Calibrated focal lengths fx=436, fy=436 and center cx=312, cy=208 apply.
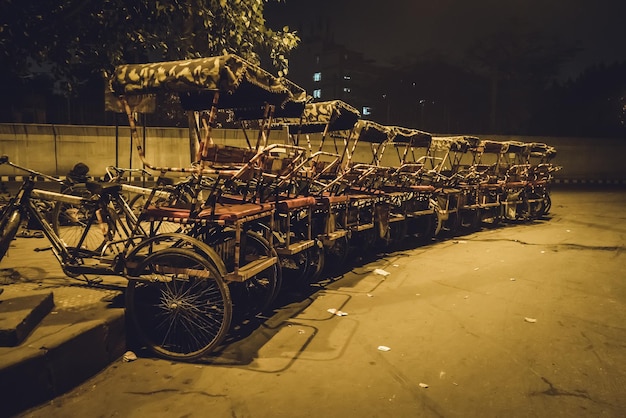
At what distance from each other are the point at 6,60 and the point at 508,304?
634 cm

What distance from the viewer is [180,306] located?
13.1 feet

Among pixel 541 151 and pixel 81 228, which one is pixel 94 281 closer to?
pixel 81 228

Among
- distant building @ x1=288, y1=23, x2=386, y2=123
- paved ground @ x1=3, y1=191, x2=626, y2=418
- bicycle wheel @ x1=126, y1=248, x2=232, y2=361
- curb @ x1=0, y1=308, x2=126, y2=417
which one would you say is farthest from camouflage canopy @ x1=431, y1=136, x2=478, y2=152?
distant building @ x1=288, y1=23, x2=386, y2=123

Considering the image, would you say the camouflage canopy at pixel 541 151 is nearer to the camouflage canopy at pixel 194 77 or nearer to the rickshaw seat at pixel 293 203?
the rickshaw seat at pixel 293 203

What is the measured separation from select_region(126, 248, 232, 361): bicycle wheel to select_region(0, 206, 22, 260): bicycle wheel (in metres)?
1.20

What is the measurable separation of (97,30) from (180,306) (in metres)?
3.43

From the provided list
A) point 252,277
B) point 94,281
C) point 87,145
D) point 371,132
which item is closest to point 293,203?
point 252,277

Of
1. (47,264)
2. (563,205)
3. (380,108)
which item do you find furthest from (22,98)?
(380,108)

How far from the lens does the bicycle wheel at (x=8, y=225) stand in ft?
13.1

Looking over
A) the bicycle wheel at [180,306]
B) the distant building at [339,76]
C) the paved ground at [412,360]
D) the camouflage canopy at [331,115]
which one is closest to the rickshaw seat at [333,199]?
the paved ground at [412,360]

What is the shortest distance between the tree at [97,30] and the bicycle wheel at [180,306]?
2715 millimetres

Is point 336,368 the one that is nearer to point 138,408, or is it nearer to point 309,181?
point 138,408

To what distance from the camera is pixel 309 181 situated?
639 centimetres

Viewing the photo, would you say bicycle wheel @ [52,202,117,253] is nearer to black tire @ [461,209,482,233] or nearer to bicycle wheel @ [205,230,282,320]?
bicycle wheel @ [205,230,282,320]
